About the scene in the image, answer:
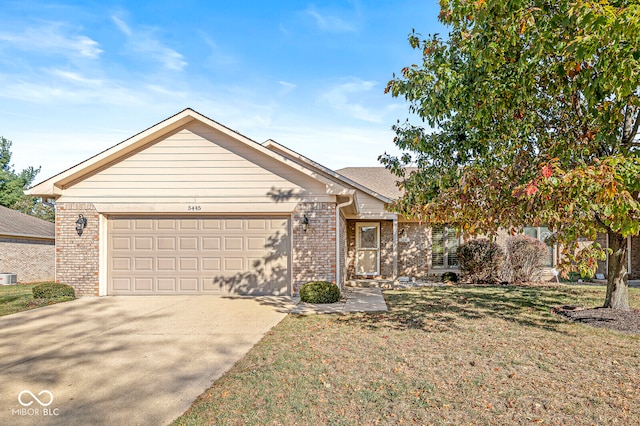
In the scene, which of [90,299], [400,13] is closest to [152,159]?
[90,299]

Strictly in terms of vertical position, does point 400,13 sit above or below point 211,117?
above

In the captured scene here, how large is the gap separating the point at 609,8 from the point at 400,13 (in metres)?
6.73

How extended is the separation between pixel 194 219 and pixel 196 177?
1163mm

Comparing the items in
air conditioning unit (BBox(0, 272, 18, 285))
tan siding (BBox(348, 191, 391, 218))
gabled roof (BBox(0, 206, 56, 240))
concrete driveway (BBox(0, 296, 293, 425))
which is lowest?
air conditioning unit (BBox(0, 272, 18, 285))

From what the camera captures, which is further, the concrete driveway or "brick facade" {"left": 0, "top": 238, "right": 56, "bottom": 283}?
"brick facade" {"left": 0, "top": 238, "right": 56, "bottom": 283}

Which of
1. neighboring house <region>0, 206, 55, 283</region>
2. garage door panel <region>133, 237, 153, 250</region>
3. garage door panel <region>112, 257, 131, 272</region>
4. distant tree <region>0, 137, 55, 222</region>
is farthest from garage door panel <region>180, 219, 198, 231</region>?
distant tree <region>0, 137, 55, 222</region>

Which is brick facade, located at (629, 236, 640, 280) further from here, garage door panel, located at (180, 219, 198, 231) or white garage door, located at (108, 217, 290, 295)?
garage door panel, located at (180, 219, 198, 231)

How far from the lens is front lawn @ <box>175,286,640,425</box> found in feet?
12.7

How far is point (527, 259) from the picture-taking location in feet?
51.6

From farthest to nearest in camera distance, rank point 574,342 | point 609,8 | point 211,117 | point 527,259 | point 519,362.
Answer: point 527,259 < point 211,117 < point 574,342 < point 519,362 < point 609,8

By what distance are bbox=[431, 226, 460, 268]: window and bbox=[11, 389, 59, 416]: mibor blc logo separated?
14.6 metres

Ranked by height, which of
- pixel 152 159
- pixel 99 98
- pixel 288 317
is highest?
pixel 99 98

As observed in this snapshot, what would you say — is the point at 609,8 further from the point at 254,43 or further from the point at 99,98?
the point at 99,98

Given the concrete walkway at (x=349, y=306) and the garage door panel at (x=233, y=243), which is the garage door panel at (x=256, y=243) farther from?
the concrete walkway at (x=349, y=306)
